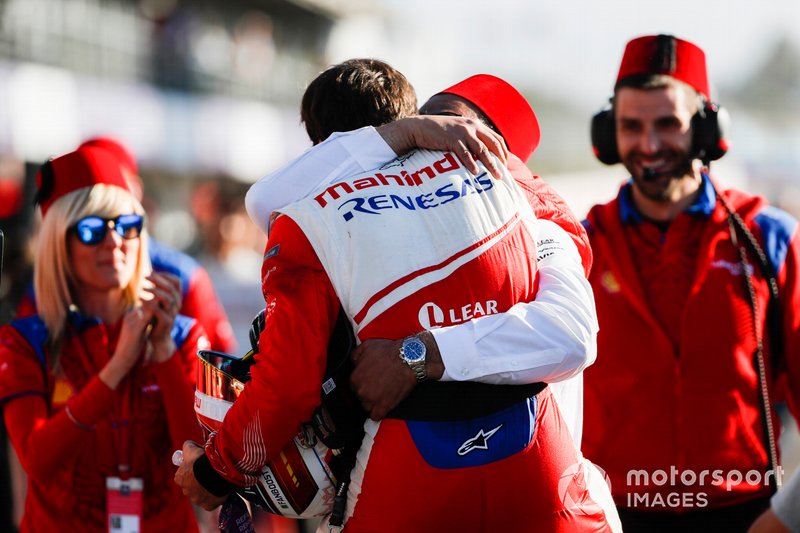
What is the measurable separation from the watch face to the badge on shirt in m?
1.52

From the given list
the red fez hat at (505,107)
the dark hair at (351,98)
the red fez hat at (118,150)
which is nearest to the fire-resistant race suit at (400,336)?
the dark hair at (351,98)

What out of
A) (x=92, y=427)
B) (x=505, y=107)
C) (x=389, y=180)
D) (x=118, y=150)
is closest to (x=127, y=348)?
(x=92, y=427)

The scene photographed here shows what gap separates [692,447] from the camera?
3.95m

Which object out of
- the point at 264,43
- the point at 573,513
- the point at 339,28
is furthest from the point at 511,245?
the point at 339,28

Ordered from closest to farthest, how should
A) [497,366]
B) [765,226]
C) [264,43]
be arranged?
1. [497,366]
2. [765,226]
3. [264,43]

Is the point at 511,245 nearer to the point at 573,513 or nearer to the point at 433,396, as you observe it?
the point at 433,396

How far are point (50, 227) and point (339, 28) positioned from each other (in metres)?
38.0

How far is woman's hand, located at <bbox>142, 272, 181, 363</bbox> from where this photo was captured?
3.74 m

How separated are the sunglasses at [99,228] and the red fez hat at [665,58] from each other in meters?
1.91

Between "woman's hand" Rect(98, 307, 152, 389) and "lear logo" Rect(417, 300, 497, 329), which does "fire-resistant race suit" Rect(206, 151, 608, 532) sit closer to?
"lear logo" Rect(417, 300, 497, 329)

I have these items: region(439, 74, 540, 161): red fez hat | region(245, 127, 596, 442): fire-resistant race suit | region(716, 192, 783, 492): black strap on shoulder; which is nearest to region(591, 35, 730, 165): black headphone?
region(716, 192, 783, 492): black strap on shoulder

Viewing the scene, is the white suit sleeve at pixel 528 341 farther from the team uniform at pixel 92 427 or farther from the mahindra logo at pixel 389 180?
the team uniform at pixel 92 427

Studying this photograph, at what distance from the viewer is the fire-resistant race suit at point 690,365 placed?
393 centimetres

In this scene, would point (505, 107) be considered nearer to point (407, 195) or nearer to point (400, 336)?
point (407, 195)
